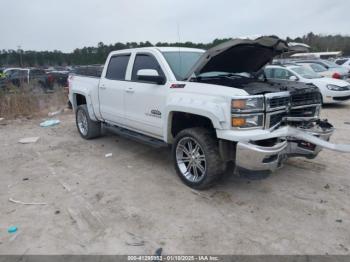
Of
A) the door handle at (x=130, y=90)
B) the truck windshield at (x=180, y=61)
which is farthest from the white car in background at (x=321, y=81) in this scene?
the door handle at (x=130, y=90)

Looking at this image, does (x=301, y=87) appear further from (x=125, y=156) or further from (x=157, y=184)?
(x=125, y=156)

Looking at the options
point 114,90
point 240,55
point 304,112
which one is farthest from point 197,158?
point 114,90

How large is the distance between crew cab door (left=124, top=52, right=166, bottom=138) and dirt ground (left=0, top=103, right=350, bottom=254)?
2.52 ft

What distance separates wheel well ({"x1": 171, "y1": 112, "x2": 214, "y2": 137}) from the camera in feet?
14.1

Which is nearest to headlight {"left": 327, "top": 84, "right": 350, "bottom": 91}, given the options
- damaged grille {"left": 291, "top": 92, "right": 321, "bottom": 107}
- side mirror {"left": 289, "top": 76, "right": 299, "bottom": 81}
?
side mirror {"left": 289, "top": 76, "right": 299, "bottom": 81}

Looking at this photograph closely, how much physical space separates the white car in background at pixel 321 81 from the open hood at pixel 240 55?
16.9ft

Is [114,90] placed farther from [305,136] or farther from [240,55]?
[305,136]

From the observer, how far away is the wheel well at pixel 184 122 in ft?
14.1

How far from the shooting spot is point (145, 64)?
16.4 ft

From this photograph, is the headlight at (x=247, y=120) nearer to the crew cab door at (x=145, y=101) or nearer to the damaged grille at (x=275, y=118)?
the damaged grille at (x=275, y=118)

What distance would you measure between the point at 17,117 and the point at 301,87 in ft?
31.5

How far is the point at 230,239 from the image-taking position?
309 centimetres

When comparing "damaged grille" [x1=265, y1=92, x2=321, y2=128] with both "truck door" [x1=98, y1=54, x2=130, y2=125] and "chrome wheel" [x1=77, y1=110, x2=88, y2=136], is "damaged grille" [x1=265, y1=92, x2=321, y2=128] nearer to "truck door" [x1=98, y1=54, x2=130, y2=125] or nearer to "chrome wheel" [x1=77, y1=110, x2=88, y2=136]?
"truck door" [x1=98, y1=54, x2=130, y2=125]

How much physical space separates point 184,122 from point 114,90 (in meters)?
1.88
